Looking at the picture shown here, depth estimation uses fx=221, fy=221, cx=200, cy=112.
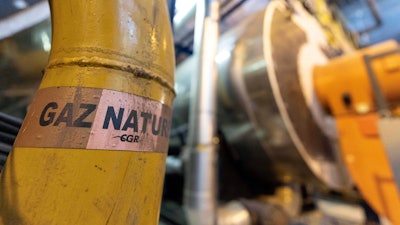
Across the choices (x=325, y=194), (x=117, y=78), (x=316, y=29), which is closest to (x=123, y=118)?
(x=117, y=78)

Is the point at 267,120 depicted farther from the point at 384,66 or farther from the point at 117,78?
the point at 117,78

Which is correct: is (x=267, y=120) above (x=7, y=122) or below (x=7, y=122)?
above

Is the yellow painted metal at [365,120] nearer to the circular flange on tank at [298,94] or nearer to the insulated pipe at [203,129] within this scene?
the circular flange on tank at [298,94]

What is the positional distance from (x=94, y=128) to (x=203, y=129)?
554 mm

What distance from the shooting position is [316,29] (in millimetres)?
1532

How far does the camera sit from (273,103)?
1.02 meters

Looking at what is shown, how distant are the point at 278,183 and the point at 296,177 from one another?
0.76ft

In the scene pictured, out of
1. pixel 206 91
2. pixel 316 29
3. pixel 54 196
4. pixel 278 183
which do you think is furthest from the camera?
pixel 316 29

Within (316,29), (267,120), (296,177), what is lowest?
(296,177)

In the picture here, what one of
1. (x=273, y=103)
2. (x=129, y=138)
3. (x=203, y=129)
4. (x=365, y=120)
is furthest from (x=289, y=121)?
(x=129, y=138)

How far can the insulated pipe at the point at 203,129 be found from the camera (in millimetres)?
787

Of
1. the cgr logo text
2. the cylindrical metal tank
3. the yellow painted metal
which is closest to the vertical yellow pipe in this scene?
the cgr logo text

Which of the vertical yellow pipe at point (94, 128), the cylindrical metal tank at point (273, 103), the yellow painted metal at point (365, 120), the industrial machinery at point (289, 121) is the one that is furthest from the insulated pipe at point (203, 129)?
the yellow painted metal at point (365, 120)

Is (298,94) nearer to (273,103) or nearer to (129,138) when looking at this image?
(273,103)
